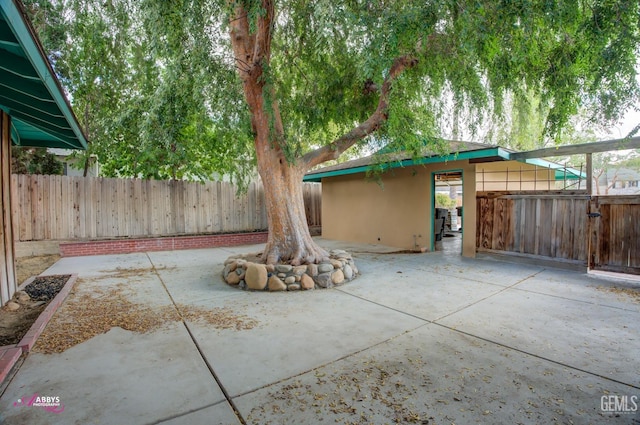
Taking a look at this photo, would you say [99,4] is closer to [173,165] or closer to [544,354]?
Answer: [173,165]

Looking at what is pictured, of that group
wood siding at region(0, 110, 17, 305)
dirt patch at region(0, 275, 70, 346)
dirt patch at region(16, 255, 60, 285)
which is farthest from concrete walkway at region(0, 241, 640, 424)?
dirt patch at region(16, 255, 60, 285)

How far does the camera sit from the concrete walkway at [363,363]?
212 centimetres

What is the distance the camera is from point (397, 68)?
18.0 feet

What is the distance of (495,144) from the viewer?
7043mm

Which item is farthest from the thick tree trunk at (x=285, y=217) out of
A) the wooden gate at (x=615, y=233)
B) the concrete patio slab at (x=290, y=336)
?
the wooden gate at (x=615, y=233)

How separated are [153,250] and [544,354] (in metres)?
9.30

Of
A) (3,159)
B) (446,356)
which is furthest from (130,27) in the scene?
(446,356)

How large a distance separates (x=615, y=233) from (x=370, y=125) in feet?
15.6

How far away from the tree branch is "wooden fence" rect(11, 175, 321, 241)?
5.45m

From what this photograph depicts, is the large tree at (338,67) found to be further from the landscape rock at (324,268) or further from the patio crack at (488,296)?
the patio crack at (488,296)

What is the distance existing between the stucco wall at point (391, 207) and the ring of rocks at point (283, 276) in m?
3.93

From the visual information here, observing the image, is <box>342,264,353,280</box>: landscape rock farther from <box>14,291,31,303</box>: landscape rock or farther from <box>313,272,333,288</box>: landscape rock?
<box>14,291,31,303</box>: landscape rock

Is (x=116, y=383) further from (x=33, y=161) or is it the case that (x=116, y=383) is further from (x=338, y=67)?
(x=33, y=161)

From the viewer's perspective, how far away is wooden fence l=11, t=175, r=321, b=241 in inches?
315
